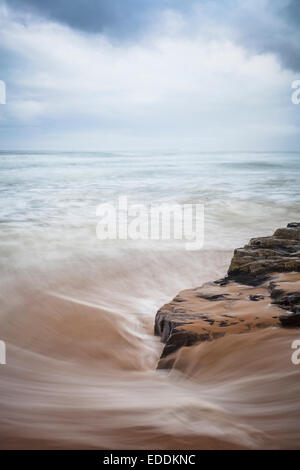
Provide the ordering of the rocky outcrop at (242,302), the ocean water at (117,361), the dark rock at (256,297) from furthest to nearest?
the dark rock at (256,297)
the rocky outcrop at (242,302)
the ocean water at (117,361)

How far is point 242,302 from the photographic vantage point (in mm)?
2756

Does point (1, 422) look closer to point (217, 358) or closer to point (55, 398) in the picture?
point (55, 398)

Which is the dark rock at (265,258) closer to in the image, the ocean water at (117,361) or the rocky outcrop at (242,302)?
the rocky outcrop at (242,302)

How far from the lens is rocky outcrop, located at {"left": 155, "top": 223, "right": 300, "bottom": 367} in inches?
91.7

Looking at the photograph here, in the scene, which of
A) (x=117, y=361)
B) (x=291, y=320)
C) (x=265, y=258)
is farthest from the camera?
(x=265, y=258)

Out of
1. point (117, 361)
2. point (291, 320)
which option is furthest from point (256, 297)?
point (117, 361)

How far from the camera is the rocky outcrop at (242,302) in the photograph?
2.33 meters

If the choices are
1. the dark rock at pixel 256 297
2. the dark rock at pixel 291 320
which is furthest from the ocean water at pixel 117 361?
the dark rock at pixel 256 297

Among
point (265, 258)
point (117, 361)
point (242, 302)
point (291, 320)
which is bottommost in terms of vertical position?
point (117, 361)

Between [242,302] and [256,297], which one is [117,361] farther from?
[256,297]

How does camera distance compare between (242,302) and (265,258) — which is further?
(265,258)

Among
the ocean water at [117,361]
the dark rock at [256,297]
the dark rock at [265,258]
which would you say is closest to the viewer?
the ocean water at [117,361]

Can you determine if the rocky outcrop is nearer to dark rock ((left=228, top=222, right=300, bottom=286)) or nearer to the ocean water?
dark rock ((left=228, top=222, right=300, bottom=286))

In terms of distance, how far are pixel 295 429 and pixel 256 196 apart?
12.4 metres
